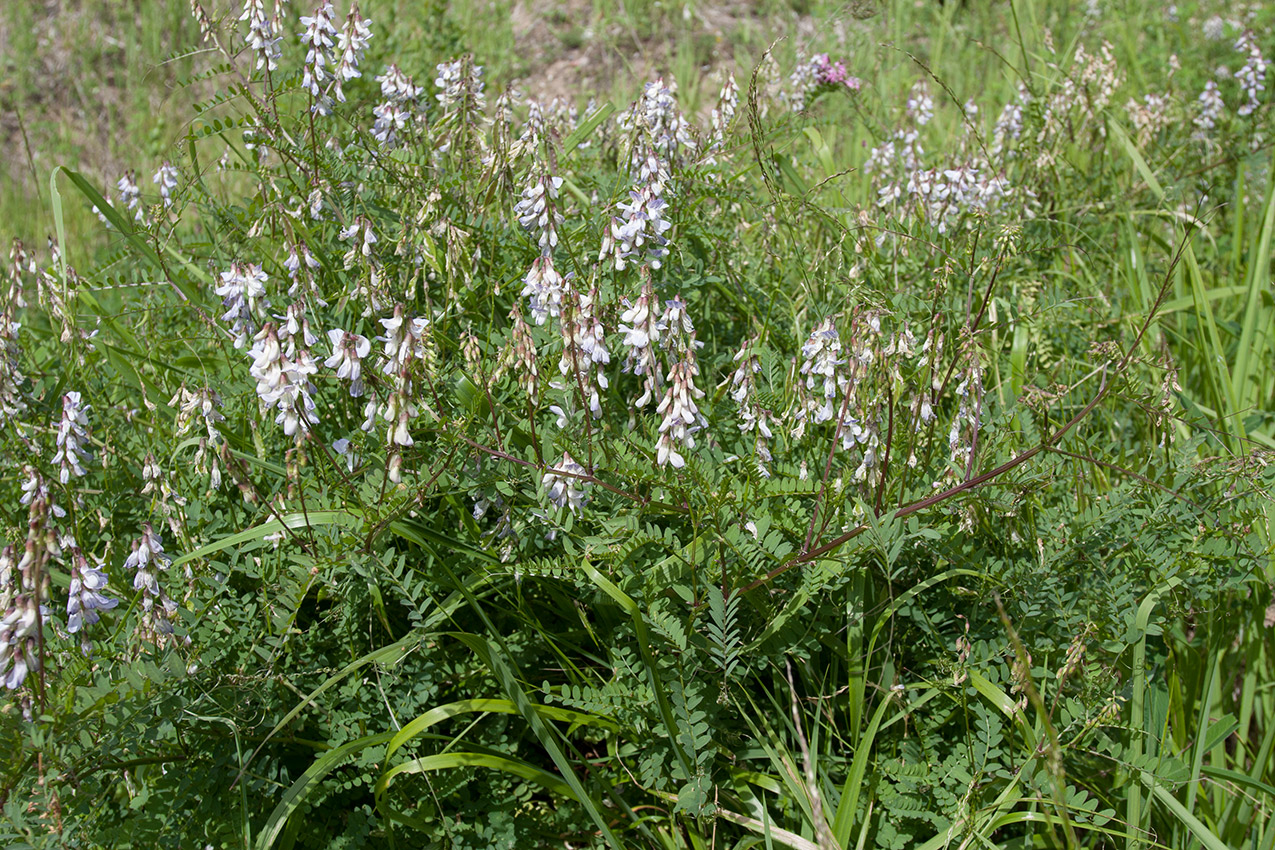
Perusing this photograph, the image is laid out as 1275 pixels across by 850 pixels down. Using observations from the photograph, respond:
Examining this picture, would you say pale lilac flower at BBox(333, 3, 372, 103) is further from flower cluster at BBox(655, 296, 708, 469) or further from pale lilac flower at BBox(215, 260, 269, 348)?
flower cluster at BBox(655, 296, 708, 469)

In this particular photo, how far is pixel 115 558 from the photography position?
235 cm

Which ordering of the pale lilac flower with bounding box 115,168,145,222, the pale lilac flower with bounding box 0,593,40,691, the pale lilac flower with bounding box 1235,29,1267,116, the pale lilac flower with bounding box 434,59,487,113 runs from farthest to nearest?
the pale lilac flower with bounding box 1235,29,1267,116, the pale lilac flower with bounding box 115,168,145,222, the pale lilac flower with bounding box 434,59,487,113, the pale lilac flower with bounding box 0,593,40,691

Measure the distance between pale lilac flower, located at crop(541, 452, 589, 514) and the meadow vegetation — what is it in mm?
28

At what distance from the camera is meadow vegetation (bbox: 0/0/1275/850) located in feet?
6.07

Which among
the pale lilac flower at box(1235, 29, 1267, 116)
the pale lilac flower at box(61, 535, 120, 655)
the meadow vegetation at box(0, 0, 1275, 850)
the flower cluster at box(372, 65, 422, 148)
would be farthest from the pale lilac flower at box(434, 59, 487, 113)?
the pale lilac flower at box(1235, 29, 1267, 116)

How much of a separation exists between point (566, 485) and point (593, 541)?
0.43 ft

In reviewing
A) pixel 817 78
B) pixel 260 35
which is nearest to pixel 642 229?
pixel 260 35

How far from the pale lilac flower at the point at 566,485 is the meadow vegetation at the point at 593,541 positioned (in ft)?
0.09

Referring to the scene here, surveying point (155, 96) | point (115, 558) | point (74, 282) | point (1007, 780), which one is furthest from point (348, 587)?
point (155, 96)

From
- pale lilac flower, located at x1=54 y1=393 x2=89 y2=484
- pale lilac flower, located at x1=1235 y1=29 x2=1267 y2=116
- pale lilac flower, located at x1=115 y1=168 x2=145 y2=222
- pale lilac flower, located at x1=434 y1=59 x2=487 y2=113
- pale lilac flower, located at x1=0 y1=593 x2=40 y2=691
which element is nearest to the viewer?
pale lilac flower, located at x1=0 y1=593 x2=40 y2=691

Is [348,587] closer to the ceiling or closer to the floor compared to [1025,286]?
closer to the floor

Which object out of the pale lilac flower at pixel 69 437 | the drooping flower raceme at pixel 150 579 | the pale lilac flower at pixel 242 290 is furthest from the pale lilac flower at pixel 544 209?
the pale lilac flower at pixel 69 437

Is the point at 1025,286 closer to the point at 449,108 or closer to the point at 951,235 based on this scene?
the point at 951,235

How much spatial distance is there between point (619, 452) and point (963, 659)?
2.80 ft
